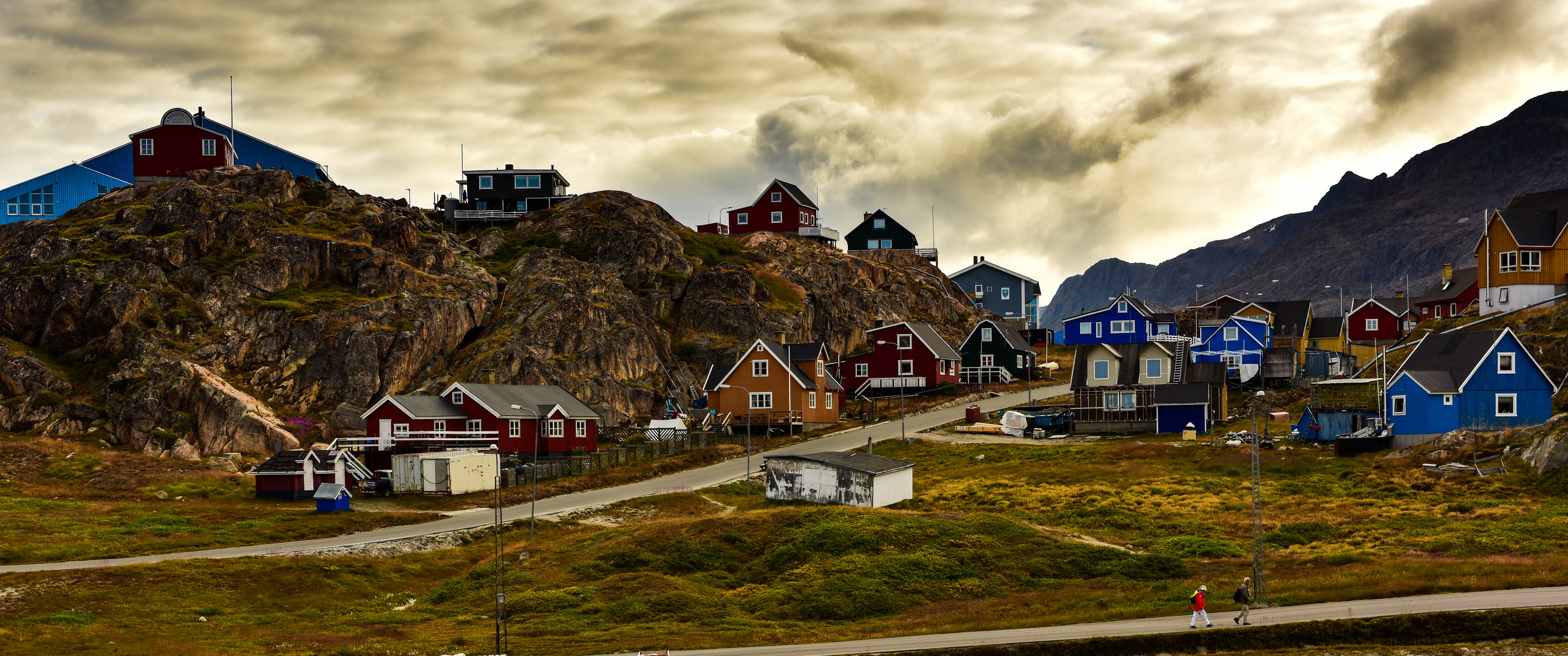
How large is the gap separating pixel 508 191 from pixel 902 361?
51869 millimetres

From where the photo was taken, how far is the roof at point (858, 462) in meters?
65.2

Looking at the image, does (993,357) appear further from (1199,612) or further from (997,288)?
(1199,612)

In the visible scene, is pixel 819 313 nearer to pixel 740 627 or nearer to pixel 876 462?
pixel 876 462

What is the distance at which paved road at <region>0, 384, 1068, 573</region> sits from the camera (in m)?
54.5

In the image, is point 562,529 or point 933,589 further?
point 562,529

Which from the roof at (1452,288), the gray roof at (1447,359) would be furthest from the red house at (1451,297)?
the gray roof at (1447,359)

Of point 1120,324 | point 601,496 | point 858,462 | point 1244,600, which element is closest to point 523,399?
point 601,496

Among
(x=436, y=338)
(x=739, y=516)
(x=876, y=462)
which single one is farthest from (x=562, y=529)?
(x=436, y=338)

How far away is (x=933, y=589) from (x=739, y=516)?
14839 mm

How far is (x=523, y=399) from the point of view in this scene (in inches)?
3435

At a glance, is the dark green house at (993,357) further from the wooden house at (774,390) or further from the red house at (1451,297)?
the red house at (1451,297)

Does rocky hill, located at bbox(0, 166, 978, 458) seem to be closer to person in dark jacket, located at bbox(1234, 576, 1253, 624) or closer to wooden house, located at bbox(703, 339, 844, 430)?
wooden house, located at bbox(703, 339, 844, 430)

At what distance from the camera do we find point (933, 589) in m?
48.0

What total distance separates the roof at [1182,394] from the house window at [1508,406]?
66.1 feet
